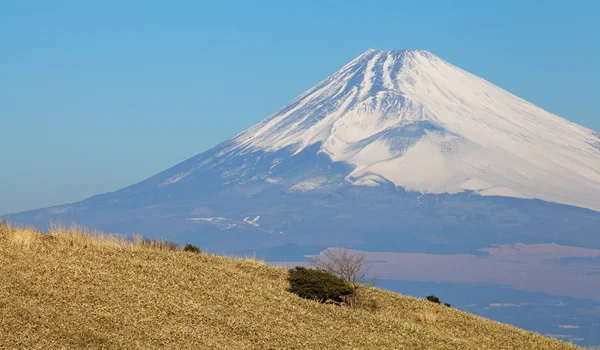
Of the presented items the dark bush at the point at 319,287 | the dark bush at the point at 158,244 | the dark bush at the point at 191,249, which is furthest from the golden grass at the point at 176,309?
the dark bush at the point at 191,249

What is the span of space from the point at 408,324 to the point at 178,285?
5.12m

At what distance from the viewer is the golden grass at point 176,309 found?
19391mm

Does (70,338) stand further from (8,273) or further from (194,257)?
(194,257)

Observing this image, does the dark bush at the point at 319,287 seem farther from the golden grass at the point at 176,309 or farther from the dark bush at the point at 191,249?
the dark bush at the point at 191,249

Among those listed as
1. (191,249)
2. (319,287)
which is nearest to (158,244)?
(191,249)

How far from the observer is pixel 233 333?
20.5m

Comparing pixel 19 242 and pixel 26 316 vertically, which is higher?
pixel 19 242

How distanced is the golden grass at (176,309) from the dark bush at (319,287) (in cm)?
45

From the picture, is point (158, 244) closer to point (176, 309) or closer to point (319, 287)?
point (319, 287)

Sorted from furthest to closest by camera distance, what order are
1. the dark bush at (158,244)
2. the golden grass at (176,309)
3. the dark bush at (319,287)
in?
the dark bush at (158,244) → the dark bush at (319,287) → the golden grass at (176,309)

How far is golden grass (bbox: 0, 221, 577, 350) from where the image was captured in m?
19.4

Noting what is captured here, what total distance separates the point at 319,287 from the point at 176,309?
4883 mm

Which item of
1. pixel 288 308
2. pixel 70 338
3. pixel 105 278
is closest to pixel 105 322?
pixel 70 338

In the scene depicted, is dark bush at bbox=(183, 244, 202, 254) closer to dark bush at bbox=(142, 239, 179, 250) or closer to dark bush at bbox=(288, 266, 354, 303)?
dark bush at bbox=(142, 239, 179, 250)
